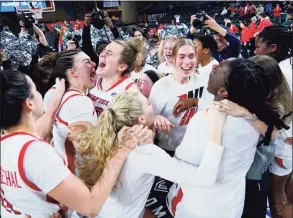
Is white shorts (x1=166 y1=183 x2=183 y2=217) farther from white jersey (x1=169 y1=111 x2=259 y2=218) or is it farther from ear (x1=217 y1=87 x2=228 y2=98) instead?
ear (x1=217 y1=87 x2=228 y2=98)

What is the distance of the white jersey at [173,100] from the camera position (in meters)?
1.57

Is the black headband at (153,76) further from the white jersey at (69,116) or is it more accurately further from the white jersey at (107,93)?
the white jersey at (69,116)

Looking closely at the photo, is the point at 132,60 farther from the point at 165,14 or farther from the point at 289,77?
the point at 165,14

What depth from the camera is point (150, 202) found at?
4.16 ft

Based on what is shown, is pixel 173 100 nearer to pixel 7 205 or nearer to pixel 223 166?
pixel 223 166

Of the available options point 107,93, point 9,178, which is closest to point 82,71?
point 107,93

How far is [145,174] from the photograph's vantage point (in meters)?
1.00

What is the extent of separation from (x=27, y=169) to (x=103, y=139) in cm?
28

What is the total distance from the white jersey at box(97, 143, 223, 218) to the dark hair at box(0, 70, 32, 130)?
1.35 ft

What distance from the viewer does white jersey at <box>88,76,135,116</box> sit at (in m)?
1.64

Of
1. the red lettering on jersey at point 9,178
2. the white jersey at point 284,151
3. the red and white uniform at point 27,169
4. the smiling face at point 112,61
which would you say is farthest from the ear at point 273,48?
the red lettering on jersey at point 9,178

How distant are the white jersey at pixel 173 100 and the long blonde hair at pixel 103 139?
0.53 meters

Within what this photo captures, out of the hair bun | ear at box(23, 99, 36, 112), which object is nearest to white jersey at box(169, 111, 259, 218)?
ear at box(23, 99, 36, 112)

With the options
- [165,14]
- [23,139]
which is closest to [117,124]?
[23,139]
